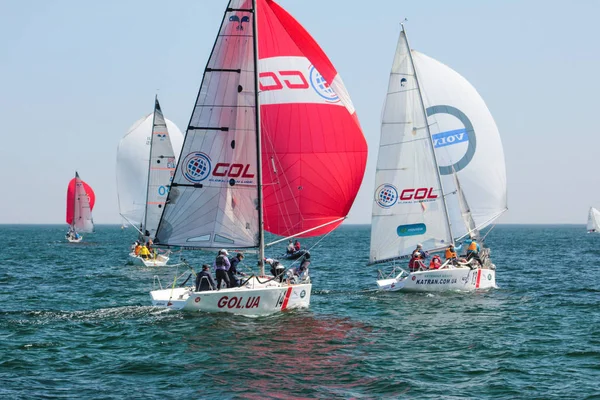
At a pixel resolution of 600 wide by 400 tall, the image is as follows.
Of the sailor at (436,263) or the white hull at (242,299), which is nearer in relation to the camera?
the white hull at (242,299)

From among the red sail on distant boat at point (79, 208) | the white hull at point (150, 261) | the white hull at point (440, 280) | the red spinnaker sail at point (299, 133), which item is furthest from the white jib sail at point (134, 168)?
the red spinnaker sail at point (299, 133)

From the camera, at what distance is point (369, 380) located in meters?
16.5

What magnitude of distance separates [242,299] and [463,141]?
15636 millimetres

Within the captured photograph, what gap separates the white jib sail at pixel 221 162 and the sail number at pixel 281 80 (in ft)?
1.66

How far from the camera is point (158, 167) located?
5375 cm

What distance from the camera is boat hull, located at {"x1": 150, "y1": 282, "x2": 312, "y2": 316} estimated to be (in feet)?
74.7

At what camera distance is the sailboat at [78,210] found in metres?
95.6

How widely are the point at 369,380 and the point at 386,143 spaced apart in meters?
16.7

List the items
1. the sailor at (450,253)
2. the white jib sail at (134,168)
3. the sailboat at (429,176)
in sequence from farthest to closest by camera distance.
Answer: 1. the white jib sail at (134,168)
2. the sailboat at (429,176)
3. the sailor at (450,253)

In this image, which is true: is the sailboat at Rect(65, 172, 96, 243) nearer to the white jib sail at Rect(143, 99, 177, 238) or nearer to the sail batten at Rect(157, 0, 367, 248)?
the white jib sail at Rect(143, 99, 177, 238)

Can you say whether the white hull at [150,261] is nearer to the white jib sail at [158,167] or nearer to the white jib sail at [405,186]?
the white jib sail at [158,167]

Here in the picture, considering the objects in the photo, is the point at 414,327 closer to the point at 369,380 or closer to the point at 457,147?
the point at 369,380

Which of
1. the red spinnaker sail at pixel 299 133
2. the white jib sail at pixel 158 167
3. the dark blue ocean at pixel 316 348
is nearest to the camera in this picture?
the dark blue ocean at pixel 316 348

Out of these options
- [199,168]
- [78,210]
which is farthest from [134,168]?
[199,168]
